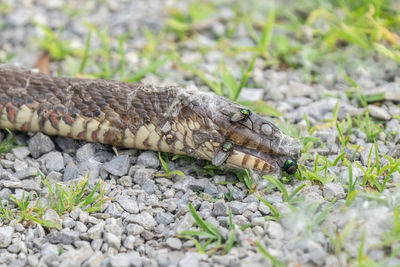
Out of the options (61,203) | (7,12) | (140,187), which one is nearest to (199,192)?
(140,187)

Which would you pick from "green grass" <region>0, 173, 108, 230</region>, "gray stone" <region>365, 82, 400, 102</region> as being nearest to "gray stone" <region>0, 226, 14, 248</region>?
"green grass" <region>0, 173, 108, 230</region>

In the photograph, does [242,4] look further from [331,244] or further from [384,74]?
[331,244]

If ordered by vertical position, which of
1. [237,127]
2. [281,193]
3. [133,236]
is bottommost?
[133,236]

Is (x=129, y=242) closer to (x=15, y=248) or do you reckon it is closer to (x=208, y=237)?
(x=208, y=237)

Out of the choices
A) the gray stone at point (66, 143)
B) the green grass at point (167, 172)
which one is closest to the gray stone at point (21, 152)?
the gray stone at point (66, 143)

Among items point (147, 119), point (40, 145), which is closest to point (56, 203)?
point (40, 145)

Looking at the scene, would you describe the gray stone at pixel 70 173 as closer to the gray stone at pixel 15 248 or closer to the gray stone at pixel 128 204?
the gray stone at pixel 128 204
